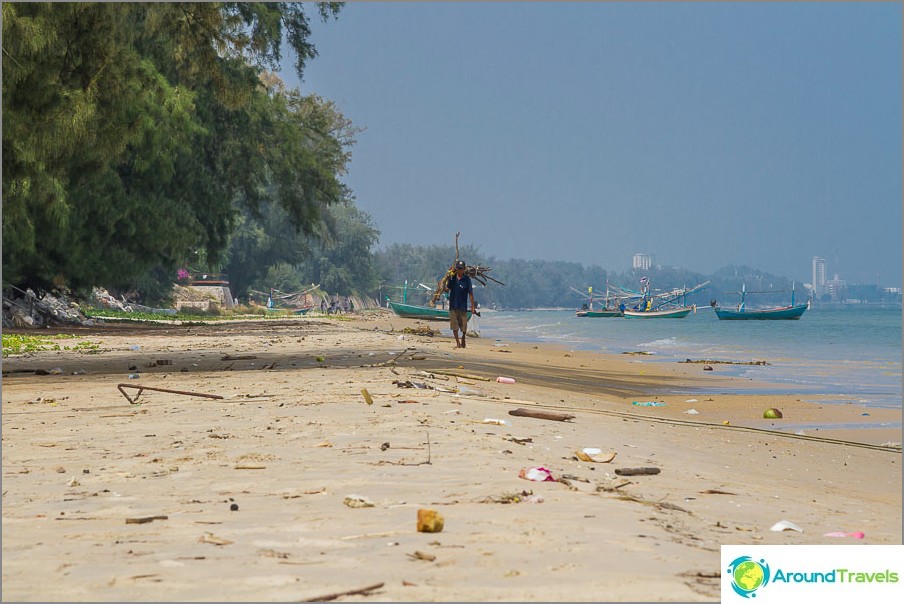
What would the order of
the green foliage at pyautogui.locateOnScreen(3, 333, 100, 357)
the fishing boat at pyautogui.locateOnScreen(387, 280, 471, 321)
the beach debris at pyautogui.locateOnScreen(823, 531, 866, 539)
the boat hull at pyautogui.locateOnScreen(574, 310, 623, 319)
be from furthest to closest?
1. the boat hull at pyautogui.locateOnScreen(574, 310, 623, 319)
2. the fishing boat at pyautogui.locateOnScreen(387, 280, 471, 321)
3. the green foliage at pyautogui.locateOnScreen(3, 333, 100, 357)
4. the beach debris at pyautogui.locateOnScreen(823, 531, 866, 539)

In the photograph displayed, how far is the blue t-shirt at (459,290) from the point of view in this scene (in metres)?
19.1

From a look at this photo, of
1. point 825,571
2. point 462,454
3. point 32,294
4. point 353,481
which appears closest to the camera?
point 825,571

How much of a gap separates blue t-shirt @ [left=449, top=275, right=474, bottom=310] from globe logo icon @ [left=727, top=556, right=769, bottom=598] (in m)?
16.0

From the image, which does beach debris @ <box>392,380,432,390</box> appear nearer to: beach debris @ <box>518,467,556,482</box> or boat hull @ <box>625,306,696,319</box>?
beach debris @ <box>518,467,556,482</box>

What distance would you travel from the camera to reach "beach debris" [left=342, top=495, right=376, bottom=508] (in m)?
4.42

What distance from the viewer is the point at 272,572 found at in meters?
3.31

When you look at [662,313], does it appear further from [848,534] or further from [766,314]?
[848,534]

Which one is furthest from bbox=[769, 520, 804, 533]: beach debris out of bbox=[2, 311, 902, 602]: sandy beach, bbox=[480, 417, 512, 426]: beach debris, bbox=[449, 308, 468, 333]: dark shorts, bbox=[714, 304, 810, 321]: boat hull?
bbox=[714, 304, 810, 321]: boat hull

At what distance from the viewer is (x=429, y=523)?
388 cm

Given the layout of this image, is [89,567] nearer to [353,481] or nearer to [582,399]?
[353,481]

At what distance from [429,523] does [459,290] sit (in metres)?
15.3

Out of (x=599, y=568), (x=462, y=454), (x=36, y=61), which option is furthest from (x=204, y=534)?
(x=36, y=61)

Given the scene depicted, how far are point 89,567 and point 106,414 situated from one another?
5.20 metres

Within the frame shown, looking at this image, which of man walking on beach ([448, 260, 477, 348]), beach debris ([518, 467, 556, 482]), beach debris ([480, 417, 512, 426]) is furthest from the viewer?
man walking on beach ([448, 260, 477, 348])
